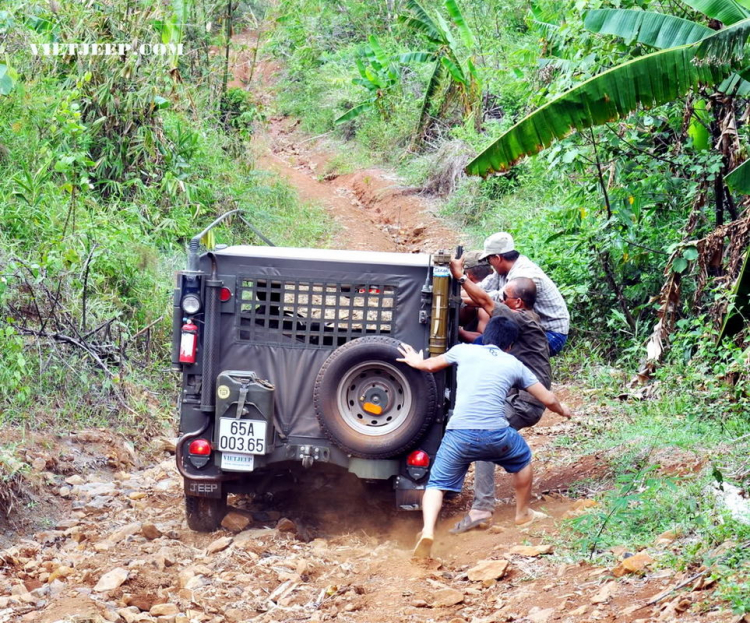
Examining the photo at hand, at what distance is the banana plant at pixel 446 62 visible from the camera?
18.9m

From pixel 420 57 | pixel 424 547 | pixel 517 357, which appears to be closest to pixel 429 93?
pixel 420 57

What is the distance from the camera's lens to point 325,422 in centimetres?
590

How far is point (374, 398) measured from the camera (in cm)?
600

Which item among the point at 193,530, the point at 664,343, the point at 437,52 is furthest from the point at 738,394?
the point at 437,52

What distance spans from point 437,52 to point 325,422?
1499 cm

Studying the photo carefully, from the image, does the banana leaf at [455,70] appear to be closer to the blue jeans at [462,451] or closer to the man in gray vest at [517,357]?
the man in gray vest at [517,357]

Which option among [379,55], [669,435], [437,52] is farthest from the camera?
[379,55]

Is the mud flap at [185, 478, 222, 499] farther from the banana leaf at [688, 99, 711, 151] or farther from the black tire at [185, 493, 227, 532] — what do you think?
the banana leaf at [688, 99, 711, 151]

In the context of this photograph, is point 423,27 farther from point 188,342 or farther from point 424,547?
point 424,547

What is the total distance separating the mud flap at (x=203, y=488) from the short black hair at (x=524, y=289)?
240cm

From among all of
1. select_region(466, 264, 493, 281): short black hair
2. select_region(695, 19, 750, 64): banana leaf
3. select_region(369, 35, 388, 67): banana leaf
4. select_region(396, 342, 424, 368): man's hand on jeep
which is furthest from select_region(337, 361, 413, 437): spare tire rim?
select_region(369, 35, 388, 67): banana leaf

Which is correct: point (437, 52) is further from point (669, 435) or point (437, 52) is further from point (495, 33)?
point (669, 435)

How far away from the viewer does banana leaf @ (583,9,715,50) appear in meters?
7.16

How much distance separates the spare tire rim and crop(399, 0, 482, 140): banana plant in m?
13.6
